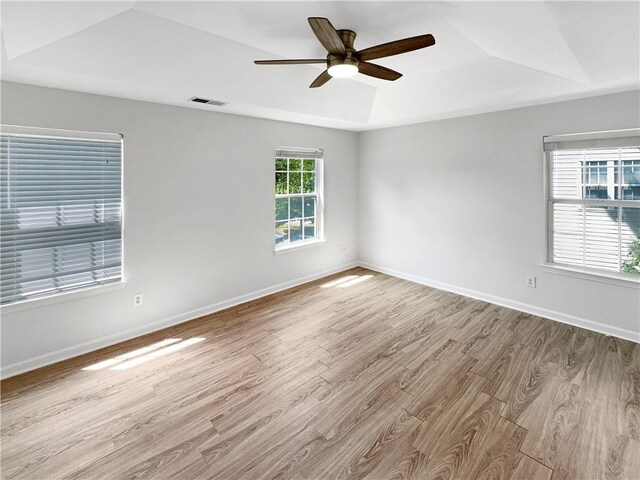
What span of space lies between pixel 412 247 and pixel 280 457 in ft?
12.0

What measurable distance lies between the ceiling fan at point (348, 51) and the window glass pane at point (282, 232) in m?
2.30

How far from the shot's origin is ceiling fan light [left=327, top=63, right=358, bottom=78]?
2225 mm

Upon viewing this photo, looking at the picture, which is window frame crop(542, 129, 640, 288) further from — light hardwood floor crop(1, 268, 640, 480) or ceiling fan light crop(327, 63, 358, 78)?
ceiling fan light crop(327, 63, 358, 78)

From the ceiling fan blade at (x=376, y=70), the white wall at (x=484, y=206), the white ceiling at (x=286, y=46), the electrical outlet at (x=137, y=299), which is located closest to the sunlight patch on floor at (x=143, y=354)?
the electrical outlet at (x=137, y=299)

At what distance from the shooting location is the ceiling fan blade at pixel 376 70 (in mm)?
2330

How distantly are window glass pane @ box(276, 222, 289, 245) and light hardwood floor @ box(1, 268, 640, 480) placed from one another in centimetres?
143

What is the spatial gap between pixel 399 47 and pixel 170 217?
268cm

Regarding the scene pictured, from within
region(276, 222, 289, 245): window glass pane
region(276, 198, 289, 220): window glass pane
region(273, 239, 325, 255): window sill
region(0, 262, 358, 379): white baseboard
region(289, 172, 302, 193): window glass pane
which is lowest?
region(0, 262, 358, 379): white baseboard

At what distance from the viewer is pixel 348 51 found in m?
2.16

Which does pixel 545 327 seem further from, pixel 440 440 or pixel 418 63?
pixel 418 63

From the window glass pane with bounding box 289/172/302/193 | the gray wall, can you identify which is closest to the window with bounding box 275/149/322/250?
the window glass pane with bounding box 289/172/302/193

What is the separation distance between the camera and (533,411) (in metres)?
2.13

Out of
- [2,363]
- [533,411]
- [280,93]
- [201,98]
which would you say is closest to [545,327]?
[533,411]

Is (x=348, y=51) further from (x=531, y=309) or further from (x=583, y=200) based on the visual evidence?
(x=531, y=309)
